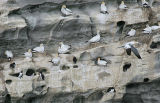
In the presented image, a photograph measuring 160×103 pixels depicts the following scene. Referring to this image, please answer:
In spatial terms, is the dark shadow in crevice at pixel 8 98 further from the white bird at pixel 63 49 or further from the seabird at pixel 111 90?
the seabird at pixel 111 90

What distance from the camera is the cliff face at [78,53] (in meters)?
17.2

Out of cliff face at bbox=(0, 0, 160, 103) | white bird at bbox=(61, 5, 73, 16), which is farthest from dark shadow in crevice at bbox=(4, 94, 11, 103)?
white bird at bbox=(61, 5, 73, 16)

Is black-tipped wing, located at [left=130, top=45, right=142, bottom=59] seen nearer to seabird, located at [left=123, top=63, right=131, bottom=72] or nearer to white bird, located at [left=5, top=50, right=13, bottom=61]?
seabird, located at [left=123, top=63, right=131, bottom=72]

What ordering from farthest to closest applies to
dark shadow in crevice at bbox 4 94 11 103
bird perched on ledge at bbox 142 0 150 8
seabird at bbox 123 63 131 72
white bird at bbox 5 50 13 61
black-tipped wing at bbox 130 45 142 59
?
bird perched on ledge at bbox 142 0 150 8, seabird at bbox 123 63 131 72, black-tipped wing at bbox 130 45 142 59, white bird at bbox 5 50 13 61, dark shadow in crevice at bbox 4 94 11 103

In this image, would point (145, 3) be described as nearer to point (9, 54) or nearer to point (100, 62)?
point (100, 62)

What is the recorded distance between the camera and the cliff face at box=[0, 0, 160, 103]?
17.2 meters

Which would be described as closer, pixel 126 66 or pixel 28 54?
pixel 28 54

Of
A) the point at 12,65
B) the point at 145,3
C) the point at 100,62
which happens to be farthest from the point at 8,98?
the point at 145,3

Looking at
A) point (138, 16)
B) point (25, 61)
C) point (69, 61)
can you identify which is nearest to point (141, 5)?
point (138, 16)

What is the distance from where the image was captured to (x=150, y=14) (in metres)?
18.8

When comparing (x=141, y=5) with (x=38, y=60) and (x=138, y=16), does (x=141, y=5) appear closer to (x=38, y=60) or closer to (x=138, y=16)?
(x=138, y=16)

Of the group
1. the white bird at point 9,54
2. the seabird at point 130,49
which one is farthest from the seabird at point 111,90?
the white bird at point 9,54

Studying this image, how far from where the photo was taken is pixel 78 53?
57.7ft

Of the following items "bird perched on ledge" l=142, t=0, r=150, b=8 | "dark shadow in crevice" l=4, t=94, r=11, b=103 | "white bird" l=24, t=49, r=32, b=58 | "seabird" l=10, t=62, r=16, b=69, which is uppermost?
"bird perched on ledge" l=142, t=0, r=150, b=8
